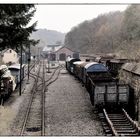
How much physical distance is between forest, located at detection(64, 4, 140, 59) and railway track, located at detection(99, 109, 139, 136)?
13.6m

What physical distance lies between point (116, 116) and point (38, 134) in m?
5.43

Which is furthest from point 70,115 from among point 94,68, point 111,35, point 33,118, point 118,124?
point 111,35

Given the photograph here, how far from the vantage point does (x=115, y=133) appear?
14984mm

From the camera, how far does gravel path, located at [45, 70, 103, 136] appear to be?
16.5 metres

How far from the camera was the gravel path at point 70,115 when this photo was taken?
16516 millimetres

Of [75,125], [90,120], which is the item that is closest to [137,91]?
[90,120]

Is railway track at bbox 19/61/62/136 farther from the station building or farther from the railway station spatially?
the station building

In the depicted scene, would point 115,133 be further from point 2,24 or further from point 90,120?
point 2,24

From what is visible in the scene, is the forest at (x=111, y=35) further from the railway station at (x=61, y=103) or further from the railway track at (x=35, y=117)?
the railway track at (x=35, y=117)

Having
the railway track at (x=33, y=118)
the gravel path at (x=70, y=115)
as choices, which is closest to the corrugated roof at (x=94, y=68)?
the gravel path at (x=70, y=115)

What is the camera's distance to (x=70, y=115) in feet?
65.5

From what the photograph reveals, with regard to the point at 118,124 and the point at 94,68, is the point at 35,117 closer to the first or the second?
the point at 118,124

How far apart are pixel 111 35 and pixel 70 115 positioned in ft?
154

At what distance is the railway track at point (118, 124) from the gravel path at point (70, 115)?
15.1 inches
